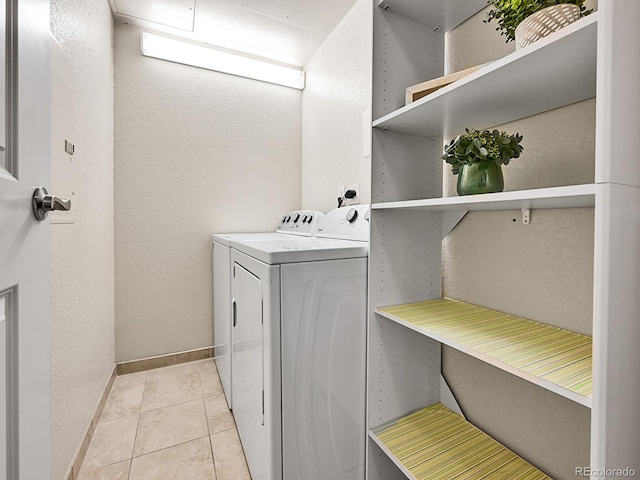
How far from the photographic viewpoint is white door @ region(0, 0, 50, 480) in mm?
529

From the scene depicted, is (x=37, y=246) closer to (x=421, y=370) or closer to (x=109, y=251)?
(x=421, y=370)

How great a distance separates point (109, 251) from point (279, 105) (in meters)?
1.78

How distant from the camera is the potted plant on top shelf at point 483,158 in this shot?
905 mm

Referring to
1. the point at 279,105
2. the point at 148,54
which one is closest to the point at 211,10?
the point at 148,54

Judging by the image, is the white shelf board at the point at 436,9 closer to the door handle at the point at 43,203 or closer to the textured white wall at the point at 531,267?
the textured white wall at the point at 531,267

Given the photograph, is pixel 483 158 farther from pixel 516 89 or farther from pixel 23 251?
pixel 23 251

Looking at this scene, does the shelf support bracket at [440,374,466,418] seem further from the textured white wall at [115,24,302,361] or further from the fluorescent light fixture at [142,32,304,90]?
the fluorescent light fixture at [142,32,304,90]

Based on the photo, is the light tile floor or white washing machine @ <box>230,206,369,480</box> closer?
white washing machine @ <box>230,206,369,480</box>

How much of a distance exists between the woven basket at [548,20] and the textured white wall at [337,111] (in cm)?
111

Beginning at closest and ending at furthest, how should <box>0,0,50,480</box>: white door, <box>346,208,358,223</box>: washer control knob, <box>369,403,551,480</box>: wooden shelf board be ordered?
<box>0,0,50,480</box>: white door → <box>369,403,551,480</box>: wooden shelf board → <box>346,208,358,223</box>: washer control knob

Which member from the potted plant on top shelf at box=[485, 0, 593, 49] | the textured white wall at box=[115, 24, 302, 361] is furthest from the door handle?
the textured white wall at box=[115, 24, 302, 361]

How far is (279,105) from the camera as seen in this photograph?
111 inches

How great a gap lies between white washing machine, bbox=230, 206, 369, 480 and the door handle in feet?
1.88

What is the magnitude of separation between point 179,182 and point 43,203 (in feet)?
6.42
